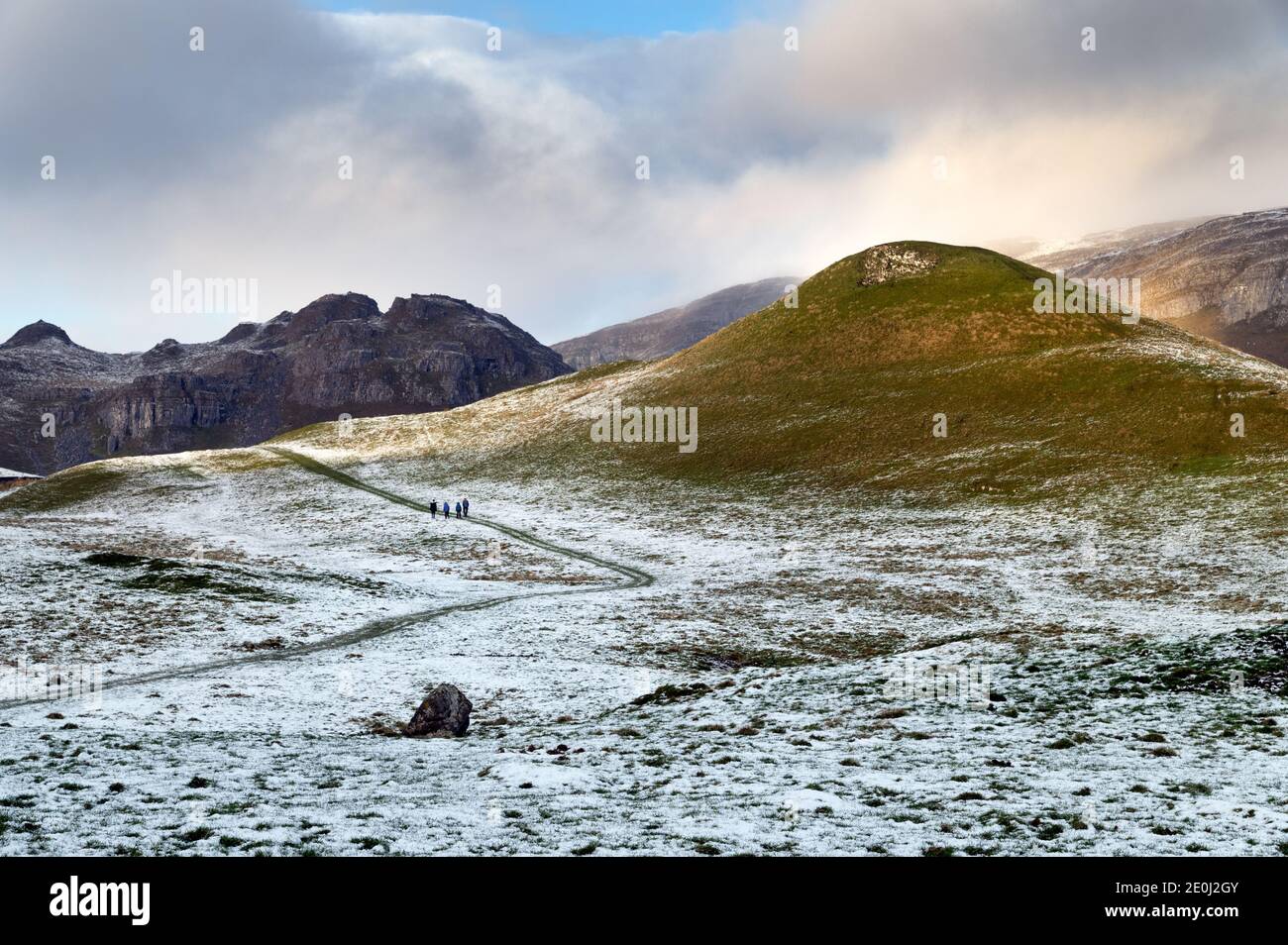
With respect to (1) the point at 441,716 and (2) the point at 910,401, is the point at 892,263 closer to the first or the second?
(2) the point at 910,401

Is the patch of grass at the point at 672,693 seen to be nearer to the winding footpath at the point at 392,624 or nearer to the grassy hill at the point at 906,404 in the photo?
the winding footpath at the point at 392,624

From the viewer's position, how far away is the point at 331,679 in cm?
2605

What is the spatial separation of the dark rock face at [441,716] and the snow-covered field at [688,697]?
116 cm

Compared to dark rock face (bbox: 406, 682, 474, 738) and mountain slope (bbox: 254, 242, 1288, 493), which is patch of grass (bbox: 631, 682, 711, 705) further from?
mountain slope (bbox: 254, 242, 1288, 493)

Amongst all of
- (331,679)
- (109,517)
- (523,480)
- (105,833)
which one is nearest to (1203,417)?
(523,480)

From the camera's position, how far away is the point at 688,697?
2398cm

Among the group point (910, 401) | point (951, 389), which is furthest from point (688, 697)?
point (951, 389)

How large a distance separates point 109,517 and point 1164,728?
85712mm

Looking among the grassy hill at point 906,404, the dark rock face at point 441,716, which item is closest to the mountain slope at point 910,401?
the grassy hill at point 906,404

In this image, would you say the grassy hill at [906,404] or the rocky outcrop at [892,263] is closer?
the grassy hill at [906,404]

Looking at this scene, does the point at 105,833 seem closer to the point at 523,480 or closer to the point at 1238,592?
the point at 1238,592

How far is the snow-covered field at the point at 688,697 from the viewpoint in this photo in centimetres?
1250

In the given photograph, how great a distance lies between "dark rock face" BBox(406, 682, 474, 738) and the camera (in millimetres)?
20391

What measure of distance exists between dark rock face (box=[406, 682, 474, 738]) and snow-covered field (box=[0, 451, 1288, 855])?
116cm
